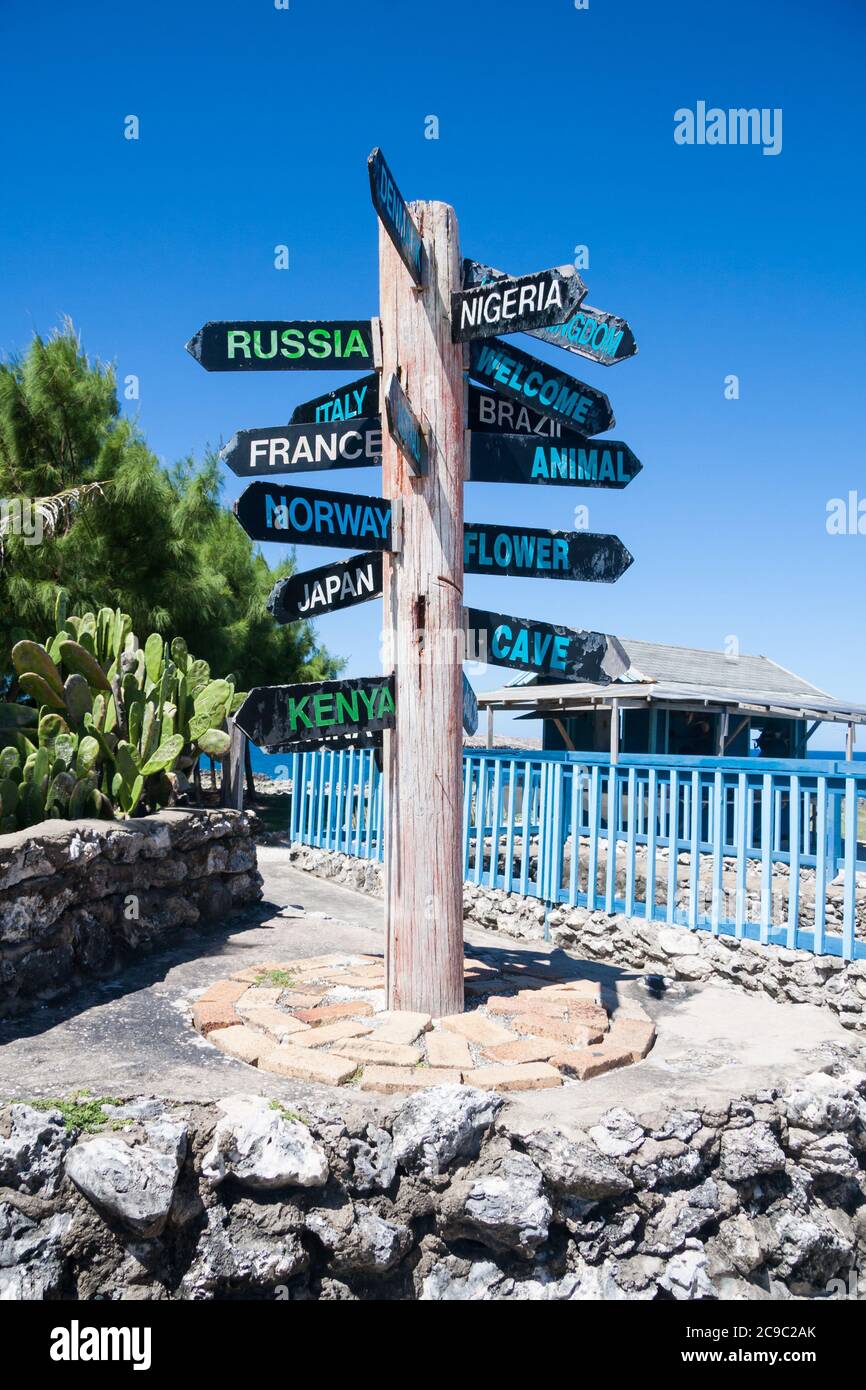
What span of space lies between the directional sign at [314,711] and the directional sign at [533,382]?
1.52 meters

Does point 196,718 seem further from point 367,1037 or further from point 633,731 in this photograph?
point 633,731

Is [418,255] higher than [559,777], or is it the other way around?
[418,255]

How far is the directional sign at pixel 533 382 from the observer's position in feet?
14.2

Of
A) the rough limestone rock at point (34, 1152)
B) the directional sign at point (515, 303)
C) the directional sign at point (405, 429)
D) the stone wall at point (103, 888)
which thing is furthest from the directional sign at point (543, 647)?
the rough limestone rock at point (34, 1152)

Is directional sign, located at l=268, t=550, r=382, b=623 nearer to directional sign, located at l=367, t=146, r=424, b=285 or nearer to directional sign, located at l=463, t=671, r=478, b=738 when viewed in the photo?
directional sign, located at l=463, t=671, r=478, b=738

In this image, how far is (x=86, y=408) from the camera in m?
12.5

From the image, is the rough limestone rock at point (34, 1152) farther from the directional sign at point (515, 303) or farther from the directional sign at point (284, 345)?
the directional sign at point (515, 303)

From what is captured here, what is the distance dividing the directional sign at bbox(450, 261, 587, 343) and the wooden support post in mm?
90

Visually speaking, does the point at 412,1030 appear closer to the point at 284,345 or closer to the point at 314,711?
the point at 314,711

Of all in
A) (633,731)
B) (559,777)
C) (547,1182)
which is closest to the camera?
(547,1182)

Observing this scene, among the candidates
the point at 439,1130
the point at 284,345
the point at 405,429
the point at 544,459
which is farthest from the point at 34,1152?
the point at 544,459

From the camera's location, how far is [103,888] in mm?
4996
